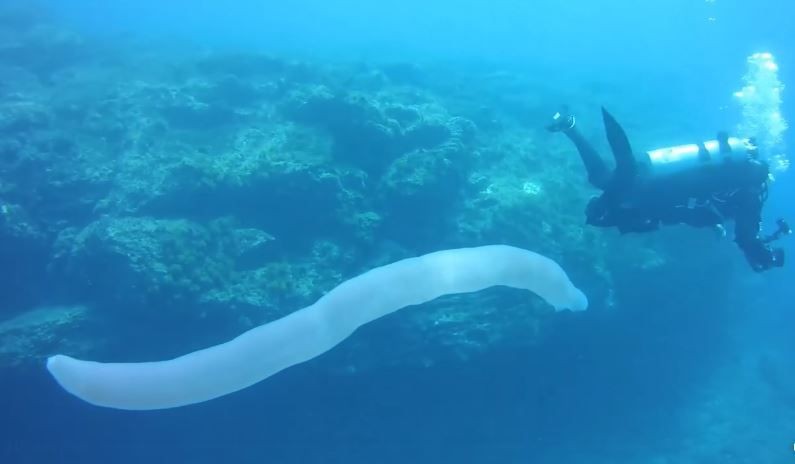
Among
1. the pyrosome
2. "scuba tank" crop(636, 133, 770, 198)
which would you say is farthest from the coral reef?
"scuba tank" crop(636, 133, 770, 198)

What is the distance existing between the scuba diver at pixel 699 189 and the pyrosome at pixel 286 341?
1936 millimetres

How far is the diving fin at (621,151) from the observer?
22.0 feet

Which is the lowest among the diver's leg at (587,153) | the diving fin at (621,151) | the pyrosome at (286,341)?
the pyrosome at (286,341)

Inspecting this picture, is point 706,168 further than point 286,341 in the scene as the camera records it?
Yes

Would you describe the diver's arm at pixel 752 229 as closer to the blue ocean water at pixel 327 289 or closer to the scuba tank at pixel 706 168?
the scuba tank at pixel 706 168

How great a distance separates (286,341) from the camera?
16.5 feet

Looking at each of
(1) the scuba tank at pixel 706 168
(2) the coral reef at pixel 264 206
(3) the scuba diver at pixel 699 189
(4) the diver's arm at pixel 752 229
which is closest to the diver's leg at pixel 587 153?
(3) the scuba diver at pixel 699 189

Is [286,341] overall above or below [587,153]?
below

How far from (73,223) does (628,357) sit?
1390cm

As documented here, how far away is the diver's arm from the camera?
705 centimetres

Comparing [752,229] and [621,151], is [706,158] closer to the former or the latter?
[752,229]

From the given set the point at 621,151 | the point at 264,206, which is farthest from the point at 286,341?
the point at 264,206

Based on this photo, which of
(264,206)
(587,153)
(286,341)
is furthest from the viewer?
(264,206)

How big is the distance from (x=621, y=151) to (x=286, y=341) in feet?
15.7
